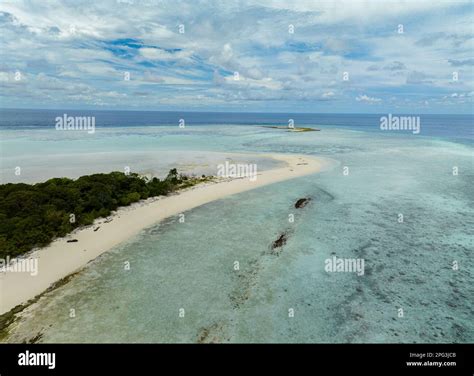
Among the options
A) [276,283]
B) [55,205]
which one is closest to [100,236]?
[55,205]

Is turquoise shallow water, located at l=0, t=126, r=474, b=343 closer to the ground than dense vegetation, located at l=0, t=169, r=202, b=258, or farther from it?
closer to the ground

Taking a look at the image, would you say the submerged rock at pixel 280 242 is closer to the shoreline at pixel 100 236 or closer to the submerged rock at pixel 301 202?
the submerged rock at pixel 301 202

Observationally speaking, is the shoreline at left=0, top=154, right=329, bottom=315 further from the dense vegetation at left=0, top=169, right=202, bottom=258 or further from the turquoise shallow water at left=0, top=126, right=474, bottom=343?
the turquoise shallow water at left=0, top=126, right=474, bottom=343

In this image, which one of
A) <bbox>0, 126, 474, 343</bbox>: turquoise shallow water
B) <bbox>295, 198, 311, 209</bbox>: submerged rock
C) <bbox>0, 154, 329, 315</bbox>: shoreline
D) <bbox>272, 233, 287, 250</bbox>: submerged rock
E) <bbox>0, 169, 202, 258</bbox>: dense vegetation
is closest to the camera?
<bbox>0, 126, 474, 343</bbox>: turquoise shallow water

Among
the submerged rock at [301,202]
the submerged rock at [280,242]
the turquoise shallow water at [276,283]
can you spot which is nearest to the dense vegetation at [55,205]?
the turquoise shallow water at [276,283]

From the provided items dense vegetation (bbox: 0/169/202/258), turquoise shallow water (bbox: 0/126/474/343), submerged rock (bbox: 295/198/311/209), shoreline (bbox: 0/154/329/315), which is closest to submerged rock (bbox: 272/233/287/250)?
turquoise shallow water (bbox: 0/126/474/343)
